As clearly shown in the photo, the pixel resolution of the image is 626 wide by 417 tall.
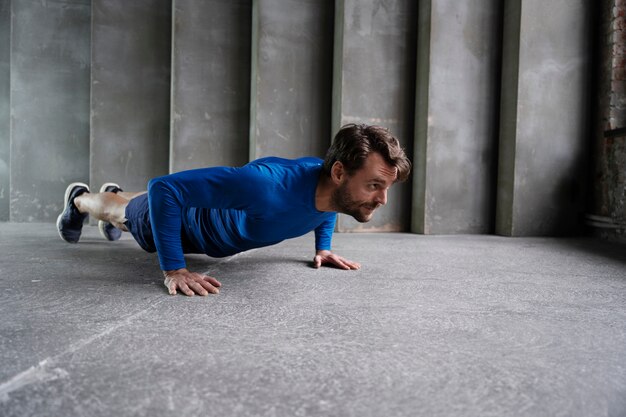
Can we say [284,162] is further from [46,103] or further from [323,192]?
[46,103]

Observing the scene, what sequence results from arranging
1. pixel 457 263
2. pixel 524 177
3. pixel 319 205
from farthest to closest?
1. pixel 524 177
2. pixel 457 263
3. pixel 319 205

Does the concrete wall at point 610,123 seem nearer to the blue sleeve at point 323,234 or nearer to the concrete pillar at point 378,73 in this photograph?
the concrete pillar at point 378,73

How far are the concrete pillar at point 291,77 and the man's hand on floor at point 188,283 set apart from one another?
138 inches

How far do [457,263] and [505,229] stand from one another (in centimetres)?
241

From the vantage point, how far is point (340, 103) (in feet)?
18.6

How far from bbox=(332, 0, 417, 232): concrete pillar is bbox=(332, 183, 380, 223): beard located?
327cm

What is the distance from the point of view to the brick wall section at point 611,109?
511 cm

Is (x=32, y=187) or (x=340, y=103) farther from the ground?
(x=340, y=103)

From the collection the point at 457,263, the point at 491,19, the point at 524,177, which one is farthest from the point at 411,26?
the point at 457,263

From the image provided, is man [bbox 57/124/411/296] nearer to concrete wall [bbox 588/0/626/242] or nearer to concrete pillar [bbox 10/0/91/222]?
concrete wall [bbox 588/0/626/242]

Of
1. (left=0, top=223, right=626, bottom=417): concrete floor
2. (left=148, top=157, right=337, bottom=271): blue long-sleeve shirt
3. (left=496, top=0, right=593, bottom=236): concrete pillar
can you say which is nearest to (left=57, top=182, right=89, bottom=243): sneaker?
(left=0, top=223, right=626, bottom=417): concrete floor

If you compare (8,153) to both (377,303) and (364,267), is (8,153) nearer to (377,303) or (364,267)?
(364,267)

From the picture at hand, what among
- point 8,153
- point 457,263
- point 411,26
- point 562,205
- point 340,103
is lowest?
point 457,263

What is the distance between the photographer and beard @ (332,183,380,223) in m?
2.48
